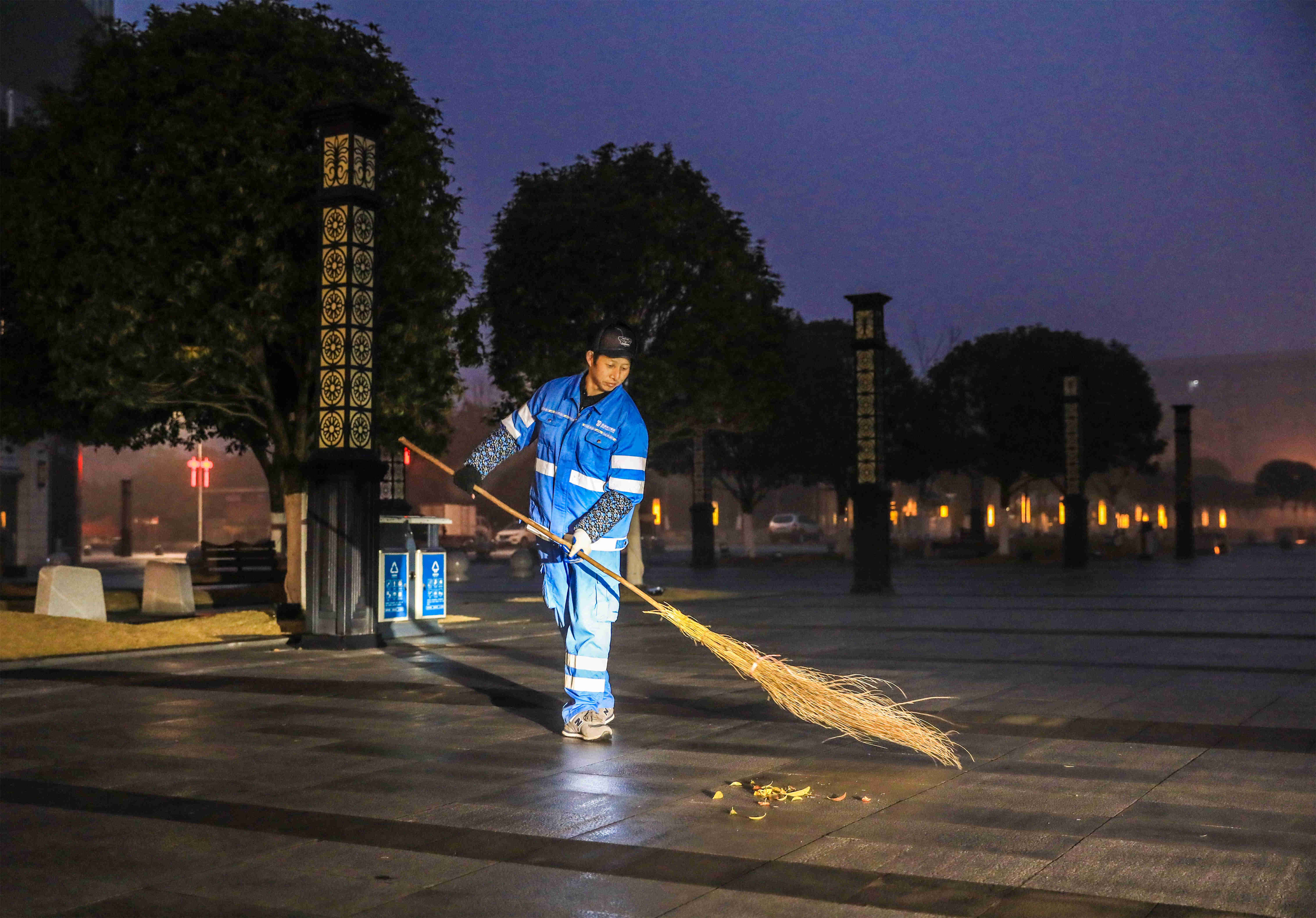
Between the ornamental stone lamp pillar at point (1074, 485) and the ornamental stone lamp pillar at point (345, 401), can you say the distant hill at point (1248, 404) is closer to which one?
the ornamental stone lamp pillar at point (1074, 485)

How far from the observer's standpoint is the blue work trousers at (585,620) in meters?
6.86

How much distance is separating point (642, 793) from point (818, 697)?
1.31 metres

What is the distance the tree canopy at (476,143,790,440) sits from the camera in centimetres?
2186

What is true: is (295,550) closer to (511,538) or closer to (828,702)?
(828,702)

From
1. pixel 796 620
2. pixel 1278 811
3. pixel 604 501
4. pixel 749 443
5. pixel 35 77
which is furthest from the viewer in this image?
pixel 749 443

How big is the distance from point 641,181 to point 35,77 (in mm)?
29403

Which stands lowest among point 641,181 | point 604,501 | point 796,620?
point 796,620

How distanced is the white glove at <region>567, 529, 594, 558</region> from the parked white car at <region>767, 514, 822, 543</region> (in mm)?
63343

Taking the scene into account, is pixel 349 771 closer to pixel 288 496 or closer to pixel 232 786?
pixel 232 786

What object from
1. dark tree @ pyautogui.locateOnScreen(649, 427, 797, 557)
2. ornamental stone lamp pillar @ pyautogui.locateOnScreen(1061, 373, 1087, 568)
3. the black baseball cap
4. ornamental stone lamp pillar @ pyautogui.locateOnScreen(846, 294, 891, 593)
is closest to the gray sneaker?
the black baseball cap

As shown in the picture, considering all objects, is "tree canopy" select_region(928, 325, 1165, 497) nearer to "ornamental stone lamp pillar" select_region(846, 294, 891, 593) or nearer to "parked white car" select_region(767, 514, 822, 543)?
"parked white car" select_region(767, 514, 822, 543)

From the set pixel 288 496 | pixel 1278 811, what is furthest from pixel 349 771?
pixel 288 496

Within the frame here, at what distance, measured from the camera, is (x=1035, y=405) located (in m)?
48.5

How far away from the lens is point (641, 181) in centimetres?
2298
